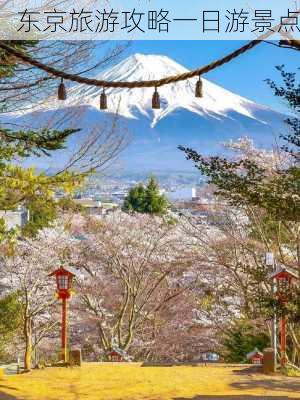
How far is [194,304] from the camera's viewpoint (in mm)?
12578

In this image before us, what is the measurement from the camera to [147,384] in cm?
600

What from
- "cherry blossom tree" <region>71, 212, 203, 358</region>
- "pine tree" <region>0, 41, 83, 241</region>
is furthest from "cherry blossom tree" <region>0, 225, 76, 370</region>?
"pine tree" <region>0, 41, 83, 241</region>

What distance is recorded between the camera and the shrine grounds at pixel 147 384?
18.1 ft

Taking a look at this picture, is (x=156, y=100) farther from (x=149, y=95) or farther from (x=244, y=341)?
(x=244, y=341)

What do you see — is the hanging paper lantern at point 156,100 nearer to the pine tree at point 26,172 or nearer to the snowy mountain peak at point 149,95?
the snowy mountain peak at point 149,95

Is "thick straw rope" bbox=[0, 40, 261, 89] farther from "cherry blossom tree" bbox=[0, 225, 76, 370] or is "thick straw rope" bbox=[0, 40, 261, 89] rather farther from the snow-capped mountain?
the snow-capped mountain

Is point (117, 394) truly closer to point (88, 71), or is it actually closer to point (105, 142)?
point (105, 142)

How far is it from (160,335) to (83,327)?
1.75m

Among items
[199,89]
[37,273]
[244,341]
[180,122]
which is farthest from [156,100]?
[180,122]

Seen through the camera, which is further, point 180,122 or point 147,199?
point 180,122

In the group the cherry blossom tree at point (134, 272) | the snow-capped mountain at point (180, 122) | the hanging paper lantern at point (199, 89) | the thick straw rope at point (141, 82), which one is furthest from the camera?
the snow-capped mountain at point (180, 122)

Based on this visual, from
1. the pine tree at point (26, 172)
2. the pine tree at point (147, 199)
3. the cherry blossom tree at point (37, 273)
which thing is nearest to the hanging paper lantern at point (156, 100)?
the pine tree at point (26, 172)

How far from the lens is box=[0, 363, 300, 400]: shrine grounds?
5.51 meters

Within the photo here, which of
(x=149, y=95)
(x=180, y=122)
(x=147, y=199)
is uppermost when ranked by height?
(x=180, y=122)
